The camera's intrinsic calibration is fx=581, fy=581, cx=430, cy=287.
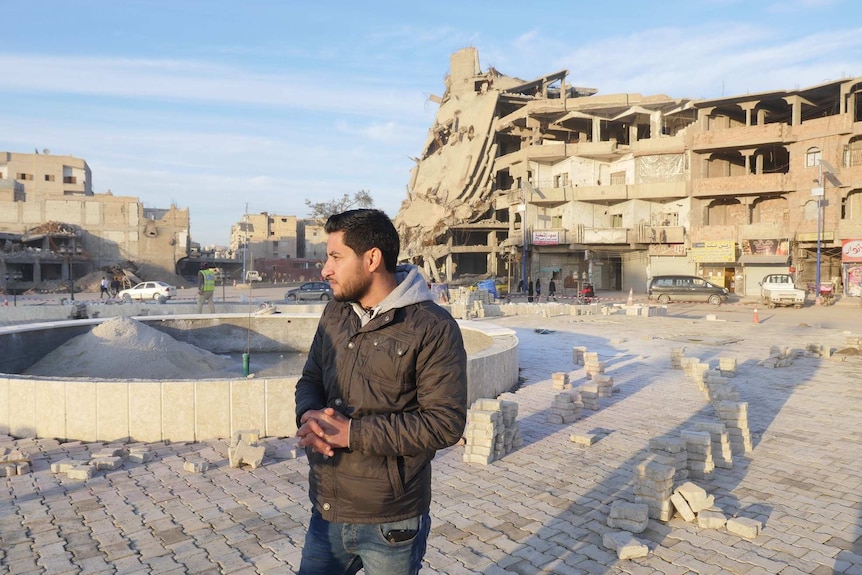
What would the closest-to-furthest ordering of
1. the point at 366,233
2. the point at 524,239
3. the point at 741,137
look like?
the point at 366,233, the point at 741,137, the point at 524,239

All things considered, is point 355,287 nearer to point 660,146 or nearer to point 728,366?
point 728,366

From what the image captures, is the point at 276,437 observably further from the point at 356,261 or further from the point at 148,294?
the point at 148,294

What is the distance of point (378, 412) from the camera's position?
223 cm

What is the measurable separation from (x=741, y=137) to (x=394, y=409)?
1685 inches

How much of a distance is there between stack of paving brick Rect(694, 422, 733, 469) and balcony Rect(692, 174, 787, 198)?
121 ft

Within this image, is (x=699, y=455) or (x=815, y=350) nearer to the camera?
(x=699, y=455)

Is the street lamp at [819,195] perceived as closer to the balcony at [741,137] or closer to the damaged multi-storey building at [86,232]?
the balcony at [741,137]

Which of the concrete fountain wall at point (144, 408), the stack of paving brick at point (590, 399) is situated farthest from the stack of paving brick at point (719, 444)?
the concrete fountain wall at point (144, 408)

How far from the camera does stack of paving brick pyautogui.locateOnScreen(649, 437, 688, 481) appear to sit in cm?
531

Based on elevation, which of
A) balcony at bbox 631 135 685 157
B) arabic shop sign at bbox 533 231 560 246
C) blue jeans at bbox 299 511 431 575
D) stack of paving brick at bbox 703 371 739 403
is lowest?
stack of paving brick at bbox 703 371 739 403

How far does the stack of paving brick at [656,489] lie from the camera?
15.4 ft

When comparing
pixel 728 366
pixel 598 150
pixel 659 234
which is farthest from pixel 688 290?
pixel 728 366

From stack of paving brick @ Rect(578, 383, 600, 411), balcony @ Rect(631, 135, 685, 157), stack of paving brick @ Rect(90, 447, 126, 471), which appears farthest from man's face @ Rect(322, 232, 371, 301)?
balcony @ Rect(631, 135, 685, 157)

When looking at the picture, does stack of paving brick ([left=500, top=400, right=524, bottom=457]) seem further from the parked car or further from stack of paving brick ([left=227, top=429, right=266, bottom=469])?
the parked car
